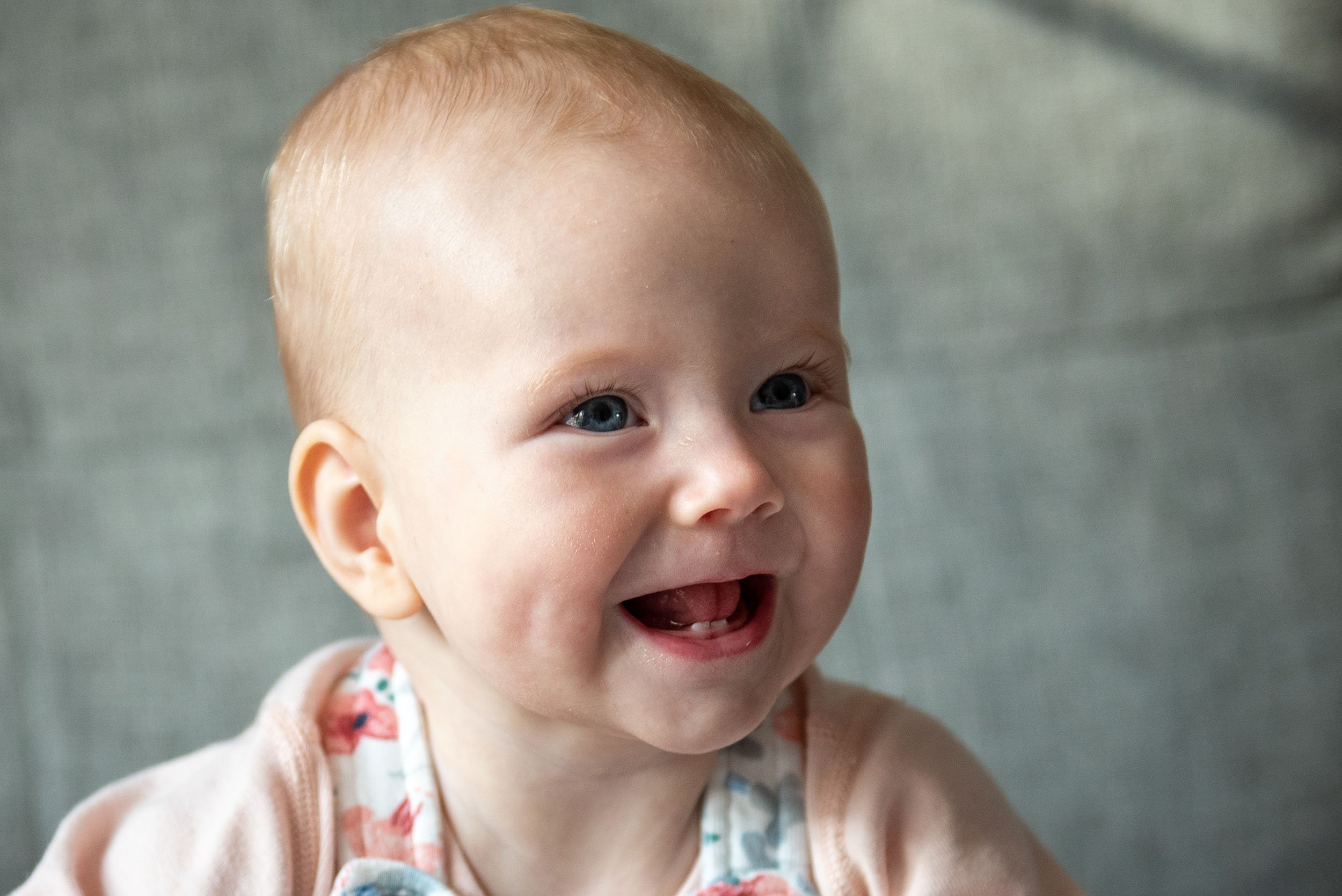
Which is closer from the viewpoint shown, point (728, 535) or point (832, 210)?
point (728, 535)

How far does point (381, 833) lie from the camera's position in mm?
748

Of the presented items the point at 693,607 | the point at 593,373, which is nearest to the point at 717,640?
the point at 693,607

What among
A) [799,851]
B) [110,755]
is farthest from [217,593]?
[799,851]

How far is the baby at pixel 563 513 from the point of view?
1.92 ft

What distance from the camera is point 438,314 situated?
24.0 inches

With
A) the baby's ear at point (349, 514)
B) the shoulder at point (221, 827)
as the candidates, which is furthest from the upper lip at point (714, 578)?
the shoulder at point (221, 827)

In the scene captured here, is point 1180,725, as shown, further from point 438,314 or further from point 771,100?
point 438,314

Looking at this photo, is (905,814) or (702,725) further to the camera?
(905,814)

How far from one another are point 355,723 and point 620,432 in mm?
302

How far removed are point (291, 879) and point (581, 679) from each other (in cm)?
22

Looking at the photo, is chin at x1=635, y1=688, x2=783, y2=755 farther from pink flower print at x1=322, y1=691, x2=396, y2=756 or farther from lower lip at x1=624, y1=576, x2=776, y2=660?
pink flower print at x1=322, y1=691, x2=396, y2=756

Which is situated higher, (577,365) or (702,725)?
(577,365)


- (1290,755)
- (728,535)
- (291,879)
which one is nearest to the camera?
(728,535)

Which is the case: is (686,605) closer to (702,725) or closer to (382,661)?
Answer: (702,725)
